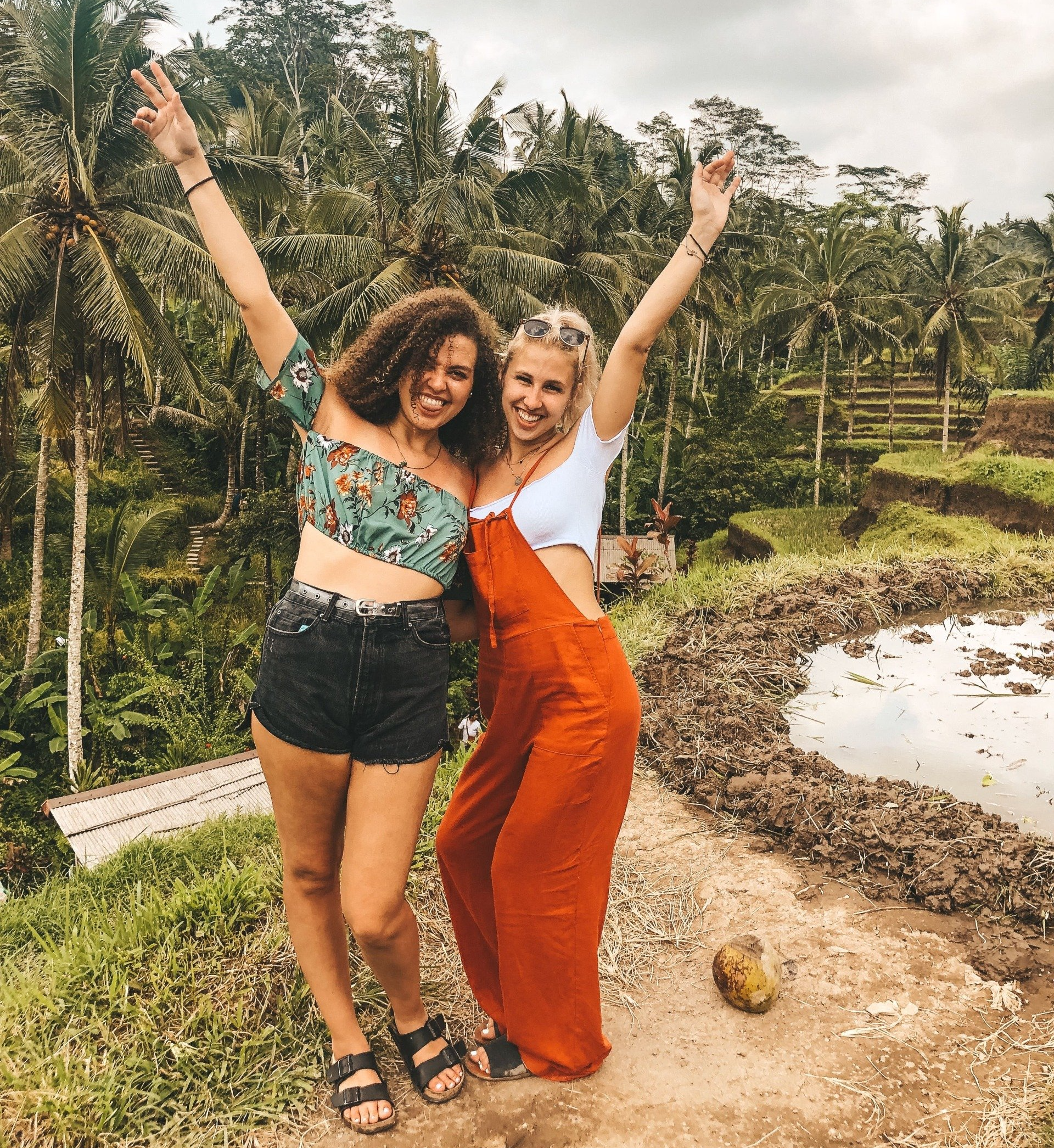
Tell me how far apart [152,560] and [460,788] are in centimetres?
1775

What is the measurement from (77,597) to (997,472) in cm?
1620

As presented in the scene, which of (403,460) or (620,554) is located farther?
(620,554)

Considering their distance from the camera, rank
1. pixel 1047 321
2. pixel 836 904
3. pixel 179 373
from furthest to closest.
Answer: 1. pixel 1047 321
2. pixel 179 373
3. pixel 836 904

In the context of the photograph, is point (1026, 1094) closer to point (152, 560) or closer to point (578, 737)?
point (578, 737)

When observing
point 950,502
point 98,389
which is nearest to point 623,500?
point 950,502

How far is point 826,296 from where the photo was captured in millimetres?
25641

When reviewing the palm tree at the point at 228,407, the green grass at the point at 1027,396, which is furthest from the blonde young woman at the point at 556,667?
the green grass at the point at 1027,396

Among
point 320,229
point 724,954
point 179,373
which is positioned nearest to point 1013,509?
point 320,229

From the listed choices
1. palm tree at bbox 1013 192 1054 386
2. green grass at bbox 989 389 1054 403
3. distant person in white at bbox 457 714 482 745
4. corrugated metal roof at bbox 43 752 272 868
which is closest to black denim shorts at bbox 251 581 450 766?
distant person in white at bbox 457 714 482 745

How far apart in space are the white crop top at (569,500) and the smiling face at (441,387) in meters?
0.26

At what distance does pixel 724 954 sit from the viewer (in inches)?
109

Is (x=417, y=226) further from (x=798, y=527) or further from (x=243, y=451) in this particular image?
(x=798, y=527)

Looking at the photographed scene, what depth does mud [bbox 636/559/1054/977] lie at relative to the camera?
10.8 feet

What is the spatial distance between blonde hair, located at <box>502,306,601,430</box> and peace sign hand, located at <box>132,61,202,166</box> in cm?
91
